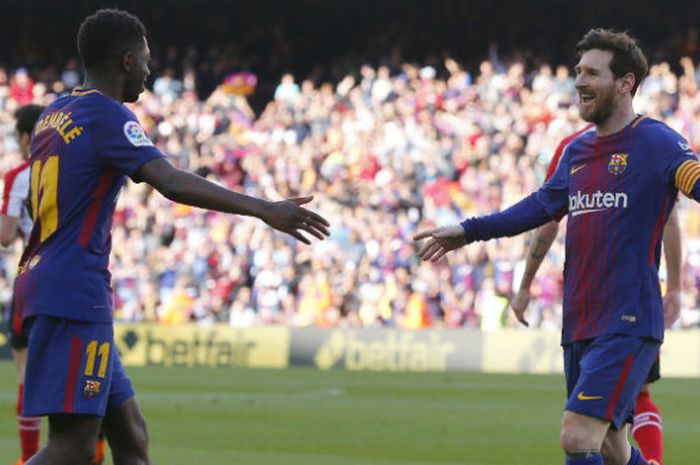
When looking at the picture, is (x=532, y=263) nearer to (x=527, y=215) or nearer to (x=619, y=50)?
(x=527, y=215)

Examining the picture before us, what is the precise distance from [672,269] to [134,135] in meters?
3.30

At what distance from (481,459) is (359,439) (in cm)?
162

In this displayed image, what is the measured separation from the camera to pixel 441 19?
33.2 meters

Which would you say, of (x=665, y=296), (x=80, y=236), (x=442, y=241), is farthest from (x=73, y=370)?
(x=665, y=296)

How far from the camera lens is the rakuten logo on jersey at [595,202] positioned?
20.8ft

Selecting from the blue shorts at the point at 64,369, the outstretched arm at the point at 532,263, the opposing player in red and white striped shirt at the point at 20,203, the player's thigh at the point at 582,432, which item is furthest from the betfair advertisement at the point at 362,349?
the blue shorts at the point at 64,369

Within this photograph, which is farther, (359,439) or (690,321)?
(690,321)

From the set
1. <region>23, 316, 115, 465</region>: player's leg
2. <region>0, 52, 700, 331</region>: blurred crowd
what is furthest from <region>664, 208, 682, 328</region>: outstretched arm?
<region>0, 52, 700, 331</region>: blurred crowd

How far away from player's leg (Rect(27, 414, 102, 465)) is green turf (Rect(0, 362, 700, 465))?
478cm

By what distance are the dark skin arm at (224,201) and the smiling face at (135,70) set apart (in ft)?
1.46

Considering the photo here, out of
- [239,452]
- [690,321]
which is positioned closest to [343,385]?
[690,321]

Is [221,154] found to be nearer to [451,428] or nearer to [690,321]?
[690,321]

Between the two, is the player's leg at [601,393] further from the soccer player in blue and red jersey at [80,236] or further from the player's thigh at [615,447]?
the soccer player in blue and red jersey at [80,236]

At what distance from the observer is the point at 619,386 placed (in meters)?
6.19
